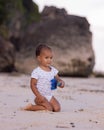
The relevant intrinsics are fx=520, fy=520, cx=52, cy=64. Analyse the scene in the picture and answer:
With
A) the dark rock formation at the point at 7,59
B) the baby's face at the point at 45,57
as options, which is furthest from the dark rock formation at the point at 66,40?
the baby's face at the point at 45,57

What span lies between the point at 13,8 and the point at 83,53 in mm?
6854

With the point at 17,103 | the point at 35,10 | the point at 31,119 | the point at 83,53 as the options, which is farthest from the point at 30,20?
the point at 31,119

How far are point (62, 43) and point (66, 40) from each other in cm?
28

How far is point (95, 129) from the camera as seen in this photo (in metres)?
4.73

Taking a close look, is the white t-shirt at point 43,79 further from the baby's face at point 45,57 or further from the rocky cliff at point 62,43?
the rocky cliff at point 62,43

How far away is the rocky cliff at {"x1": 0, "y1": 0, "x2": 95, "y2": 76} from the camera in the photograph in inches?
782

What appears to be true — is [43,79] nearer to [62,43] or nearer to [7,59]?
[7,59]

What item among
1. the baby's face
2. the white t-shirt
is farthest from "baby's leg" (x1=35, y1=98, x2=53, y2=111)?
the baby's face

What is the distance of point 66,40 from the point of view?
2069 centimetres

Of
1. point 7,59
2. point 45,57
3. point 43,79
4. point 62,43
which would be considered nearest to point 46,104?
point 43,79

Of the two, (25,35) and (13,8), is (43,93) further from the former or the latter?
(13,8)

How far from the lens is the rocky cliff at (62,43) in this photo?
1988 centimetres

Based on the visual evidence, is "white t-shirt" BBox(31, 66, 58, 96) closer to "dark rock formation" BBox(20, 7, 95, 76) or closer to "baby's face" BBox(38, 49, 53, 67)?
"baby's face" BBox(38, 49, 53, 67)

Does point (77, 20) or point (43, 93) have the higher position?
point (77, 20)
